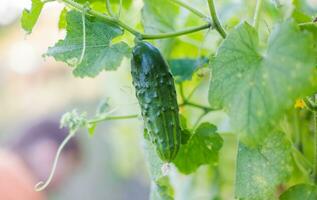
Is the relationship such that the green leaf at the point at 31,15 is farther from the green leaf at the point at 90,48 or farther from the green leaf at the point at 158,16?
the green leaf at the point at 158,16

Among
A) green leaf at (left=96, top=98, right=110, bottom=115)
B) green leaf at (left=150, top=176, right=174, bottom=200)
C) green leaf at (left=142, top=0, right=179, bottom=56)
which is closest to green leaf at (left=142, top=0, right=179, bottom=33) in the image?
green leaf at (left=142, top=0, right=179, bottom=56)

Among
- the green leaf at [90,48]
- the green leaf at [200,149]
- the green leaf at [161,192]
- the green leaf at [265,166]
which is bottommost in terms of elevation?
the green leaf at [161,192]

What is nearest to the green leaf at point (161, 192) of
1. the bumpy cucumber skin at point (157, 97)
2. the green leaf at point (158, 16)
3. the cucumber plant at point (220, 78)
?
the cucumber plant at point (220, 78)

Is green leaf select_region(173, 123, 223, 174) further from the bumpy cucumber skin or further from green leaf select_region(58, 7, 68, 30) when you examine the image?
green leaf select_region(58, 7, 68, 30)

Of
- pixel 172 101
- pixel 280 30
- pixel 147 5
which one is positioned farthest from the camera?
pixel 147 5

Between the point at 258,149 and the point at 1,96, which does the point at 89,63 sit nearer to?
the point at 258,149

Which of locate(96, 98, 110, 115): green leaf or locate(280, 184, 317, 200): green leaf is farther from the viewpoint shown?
locate(96, 98, 110, 115): green leaf

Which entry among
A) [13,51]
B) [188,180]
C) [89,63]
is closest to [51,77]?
[13,51]
